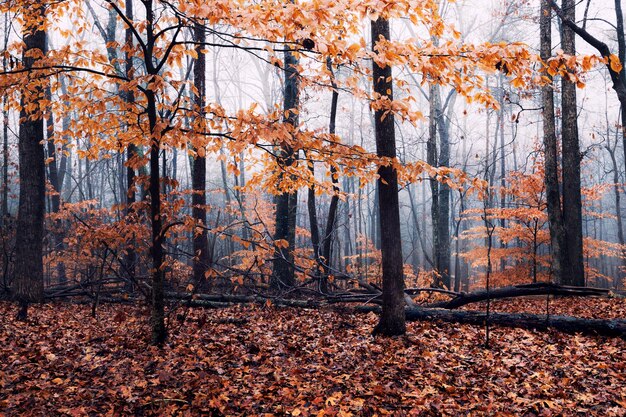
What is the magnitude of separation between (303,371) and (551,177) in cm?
928

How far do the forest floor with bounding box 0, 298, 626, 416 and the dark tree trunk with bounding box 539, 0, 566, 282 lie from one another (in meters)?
5.19

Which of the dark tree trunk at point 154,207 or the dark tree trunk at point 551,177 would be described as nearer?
the dark tree trunk at point 154,207

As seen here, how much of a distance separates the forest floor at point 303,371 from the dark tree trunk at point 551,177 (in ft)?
17.0

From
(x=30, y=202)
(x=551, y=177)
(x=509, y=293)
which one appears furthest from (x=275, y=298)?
(x=551, y=177)

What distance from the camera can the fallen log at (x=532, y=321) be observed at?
621cm

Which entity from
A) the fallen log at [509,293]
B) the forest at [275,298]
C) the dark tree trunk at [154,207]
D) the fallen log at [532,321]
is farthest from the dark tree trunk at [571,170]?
the dark tree trunk at [154,207]

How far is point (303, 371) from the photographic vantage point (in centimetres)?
500

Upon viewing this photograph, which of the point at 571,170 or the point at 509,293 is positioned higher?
the point at 571,170

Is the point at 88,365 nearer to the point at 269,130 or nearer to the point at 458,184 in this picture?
the point at 269,130

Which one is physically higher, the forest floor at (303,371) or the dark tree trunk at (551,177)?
the dark tree trunk at (551,177)

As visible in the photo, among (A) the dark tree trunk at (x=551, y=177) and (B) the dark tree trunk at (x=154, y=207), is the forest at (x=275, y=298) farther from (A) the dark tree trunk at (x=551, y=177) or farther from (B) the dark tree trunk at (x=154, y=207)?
(A) the dark tree trunk at (x=551, y=177)

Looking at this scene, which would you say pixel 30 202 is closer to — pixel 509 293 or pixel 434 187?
pixel 509 293

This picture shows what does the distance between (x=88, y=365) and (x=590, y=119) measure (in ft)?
170

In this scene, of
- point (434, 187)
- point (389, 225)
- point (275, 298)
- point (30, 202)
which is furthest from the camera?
point (434, 187)
